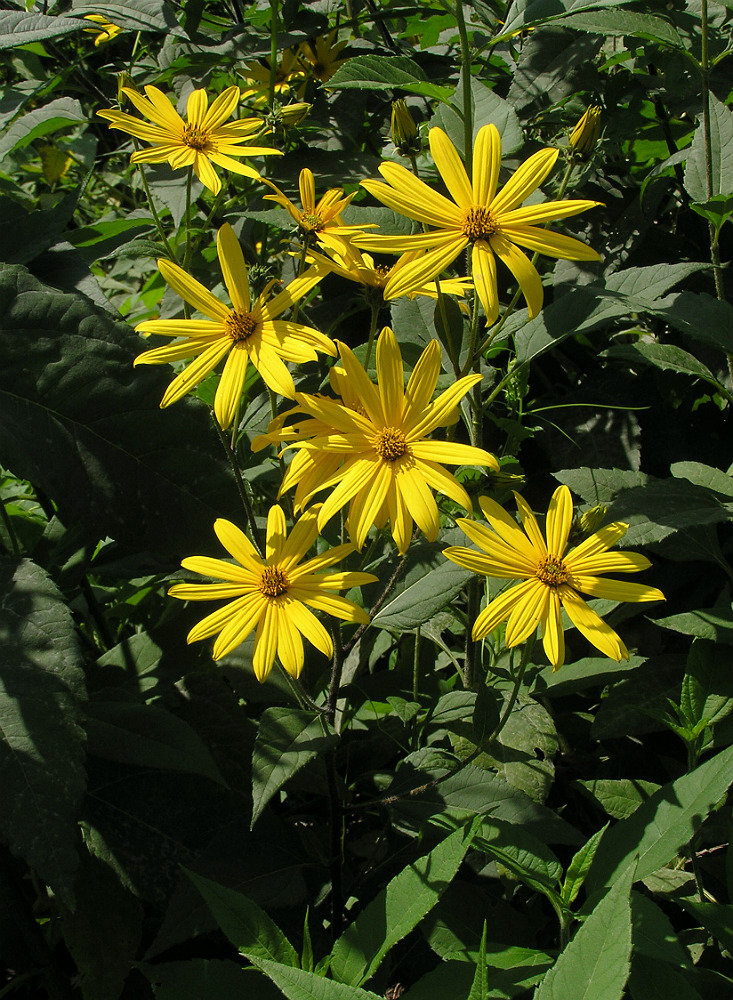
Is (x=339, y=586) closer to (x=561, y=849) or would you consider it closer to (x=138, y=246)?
(x=138, y=246)

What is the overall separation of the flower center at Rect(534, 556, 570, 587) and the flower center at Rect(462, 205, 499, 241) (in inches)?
16.2

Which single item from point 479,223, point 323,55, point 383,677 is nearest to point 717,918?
point 383,677

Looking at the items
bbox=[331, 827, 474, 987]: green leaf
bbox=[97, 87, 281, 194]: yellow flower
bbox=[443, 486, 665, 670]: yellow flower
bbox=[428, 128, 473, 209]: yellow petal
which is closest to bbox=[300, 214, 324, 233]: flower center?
bbox=[97, 87, 281, 194]: yellow flower

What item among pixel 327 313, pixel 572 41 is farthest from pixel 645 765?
pixel 572 41

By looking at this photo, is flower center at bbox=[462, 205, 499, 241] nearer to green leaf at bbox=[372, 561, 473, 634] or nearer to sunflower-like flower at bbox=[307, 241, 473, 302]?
sunflower-like flower at bbox=[307, 241, 473, 302]

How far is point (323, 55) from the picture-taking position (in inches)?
77.2

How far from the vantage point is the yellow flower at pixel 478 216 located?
0.98 metres

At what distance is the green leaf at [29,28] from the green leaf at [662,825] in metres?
1.44

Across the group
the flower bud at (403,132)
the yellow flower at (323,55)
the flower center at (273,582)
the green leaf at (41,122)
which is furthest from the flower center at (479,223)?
the green leaf at (41,122)

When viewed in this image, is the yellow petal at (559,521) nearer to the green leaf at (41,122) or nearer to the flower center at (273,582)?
the flower center at (273,582)

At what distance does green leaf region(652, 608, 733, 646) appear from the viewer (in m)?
1.25

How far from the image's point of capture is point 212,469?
1076 mm

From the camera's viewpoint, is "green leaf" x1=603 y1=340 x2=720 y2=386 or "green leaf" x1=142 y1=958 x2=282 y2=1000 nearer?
"green leaf" x1=142 y1=958 x2=282 y2=1000

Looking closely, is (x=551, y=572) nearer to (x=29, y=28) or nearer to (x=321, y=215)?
(x=321, y=215)
